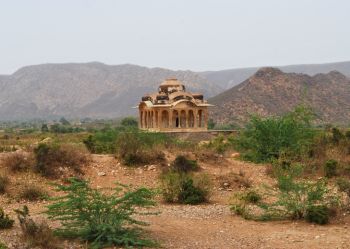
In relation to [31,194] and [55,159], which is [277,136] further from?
[31,194]

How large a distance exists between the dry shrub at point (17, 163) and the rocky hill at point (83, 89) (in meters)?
135

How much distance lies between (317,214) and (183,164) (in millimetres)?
6705

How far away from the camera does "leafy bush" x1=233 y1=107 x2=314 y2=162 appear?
20969 millimetres

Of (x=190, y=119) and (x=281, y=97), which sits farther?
(x=281, y=97)

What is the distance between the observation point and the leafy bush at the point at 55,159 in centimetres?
1592

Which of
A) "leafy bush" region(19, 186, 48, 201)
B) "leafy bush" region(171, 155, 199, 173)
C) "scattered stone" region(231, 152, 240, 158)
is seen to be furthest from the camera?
"scattered stone" region(231, 152, 240, 158)

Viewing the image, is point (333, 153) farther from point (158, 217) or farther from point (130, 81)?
point (130, 81)

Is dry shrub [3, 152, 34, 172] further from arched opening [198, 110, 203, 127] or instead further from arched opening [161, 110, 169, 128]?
arched opening [198, 110, 203, 127]

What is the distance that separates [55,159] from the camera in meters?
16.5

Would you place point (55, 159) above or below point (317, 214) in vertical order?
above

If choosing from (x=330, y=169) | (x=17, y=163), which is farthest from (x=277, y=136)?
(x=17, y=163)

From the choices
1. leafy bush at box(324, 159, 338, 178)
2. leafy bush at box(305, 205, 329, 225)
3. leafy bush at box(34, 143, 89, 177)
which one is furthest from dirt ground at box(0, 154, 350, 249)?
leafy bush at box(324, 159, 338, 178)

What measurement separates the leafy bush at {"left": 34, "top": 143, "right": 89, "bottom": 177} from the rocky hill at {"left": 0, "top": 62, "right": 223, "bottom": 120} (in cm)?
13429

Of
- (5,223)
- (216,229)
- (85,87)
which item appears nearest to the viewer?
(5,223)
